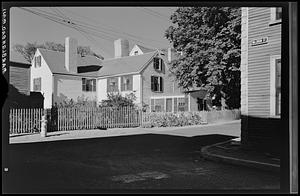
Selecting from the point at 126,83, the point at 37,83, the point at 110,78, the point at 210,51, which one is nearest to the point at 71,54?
the point at 37,83

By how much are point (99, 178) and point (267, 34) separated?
4.46 meters

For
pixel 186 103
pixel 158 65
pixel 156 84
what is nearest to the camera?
pixel 186 103

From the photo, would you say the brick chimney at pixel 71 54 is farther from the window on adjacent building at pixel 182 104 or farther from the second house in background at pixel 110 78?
the window on adjacent building at pixel 182 104

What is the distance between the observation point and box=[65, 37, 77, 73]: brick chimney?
20.9ft

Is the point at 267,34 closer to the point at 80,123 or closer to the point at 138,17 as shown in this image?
the point at 138,17

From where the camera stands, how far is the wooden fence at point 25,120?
19.5 feet

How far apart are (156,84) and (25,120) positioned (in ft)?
20.2

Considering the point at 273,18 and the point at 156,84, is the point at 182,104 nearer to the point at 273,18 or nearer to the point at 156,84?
the point at 156,84

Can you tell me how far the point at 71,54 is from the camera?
762 centimetres

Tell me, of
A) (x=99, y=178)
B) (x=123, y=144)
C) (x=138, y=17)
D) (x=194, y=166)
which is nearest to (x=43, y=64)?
(x=123, y=144)

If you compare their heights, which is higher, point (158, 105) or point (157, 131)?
point (158, 105)

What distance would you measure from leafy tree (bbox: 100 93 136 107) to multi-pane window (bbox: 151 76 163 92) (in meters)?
0.95

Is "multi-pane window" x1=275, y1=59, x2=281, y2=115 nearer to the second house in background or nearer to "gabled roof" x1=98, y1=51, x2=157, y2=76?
the second house in background

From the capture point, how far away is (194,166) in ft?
18.4
